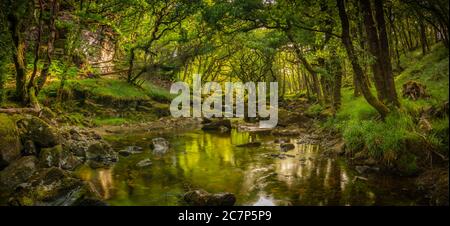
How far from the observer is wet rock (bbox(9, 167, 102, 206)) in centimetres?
856

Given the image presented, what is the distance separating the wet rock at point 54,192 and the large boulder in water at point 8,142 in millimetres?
1888

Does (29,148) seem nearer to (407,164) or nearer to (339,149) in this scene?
(339,149)

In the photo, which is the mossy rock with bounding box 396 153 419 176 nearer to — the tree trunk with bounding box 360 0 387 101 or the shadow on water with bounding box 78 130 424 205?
the shadow on water with bounding box 78 130 424 205

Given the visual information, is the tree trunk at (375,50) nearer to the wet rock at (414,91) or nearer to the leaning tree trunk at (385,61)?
the leaning tree trunk at (385,61)

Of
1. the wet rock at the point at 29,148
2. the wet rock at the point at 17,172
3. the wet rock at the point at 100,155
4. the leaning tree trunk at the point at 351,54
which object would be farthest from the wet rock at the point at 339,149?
the wet rock at the point at 29,148

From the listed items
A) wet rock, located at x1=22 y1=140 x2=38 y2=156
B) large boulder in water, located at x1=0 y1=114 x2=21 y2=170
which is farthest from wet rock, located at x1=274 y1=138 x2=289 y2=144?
large boulder in water, located at x1=0 y1=114 x2=21 y2=170

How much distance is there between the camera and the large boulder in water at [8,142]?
35.4ft

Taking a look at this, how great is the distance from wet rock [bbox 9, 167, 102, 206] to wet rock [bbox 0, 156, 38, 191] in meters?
1.00

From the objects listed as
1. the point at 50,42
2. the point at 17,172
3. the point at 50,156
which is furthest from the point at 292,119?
the point at 17,172

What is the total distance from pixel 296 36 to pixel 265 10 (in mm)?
5108
